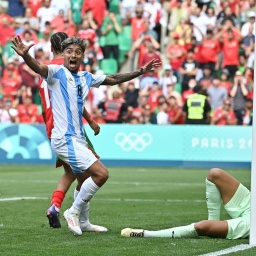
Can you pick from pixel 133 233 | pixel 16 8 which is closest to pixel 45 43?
pixel 16 8

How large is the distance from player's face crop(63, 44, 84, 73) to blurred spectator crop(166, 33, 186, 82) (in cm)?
1732

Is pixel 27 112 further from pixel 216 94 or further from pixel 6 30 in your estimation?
pixel 216 94

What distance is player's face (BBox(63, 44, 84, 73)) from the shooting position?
993 centimetres

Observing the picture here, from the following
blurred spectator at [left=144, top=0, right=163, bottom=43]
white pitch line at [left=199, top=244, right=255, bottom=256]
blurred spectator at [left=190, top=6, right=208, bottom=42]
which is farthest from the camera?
blurred spectator at [left=144, top=0, right=163, bottom=43]

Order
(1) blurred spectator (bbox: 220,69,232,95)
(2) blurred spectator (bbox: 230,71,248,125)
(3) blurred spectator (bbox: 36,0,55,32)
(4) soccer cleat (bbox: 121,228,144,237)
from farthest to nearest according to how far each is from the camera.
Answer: (3) blurred spectator (bbox: 36,0,55,32)
(1) blurred spectator (bbox: 220,69,232,95)
(2) blurred spectator (bbox: 230,71,248,125)
(4) soccer cleat (bbox: 121,228,144,237)

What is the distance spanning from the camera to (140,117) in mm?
25484

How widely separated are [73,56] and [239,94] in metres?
16.1

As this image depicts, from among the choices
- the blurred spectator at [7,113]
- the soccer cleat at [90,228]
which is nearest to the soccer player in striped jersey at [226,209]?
the soccer cleat at [90,228]

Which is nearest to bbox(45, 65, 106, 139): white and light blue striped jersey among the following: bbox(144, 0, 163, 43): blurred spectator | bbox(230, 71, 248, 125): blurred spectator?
bbox(230, 71, 248, 125): blurred spectator

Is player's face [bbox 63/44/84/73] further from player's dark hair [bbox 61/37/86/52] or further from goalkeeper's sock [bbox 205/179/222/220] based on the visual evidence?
goalkeeper's sock [bbox 205/179/222/220]

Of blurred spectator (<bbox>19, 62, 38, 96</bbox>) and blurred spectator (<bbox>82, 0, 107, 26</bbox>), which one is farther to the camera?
blurred spectator (<bbox>82, 0, 107, 26</bbox>)

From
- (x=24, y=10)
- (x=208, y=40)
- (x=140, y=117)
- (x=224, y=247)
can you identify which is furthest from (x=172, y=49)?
(x=224, y=247)

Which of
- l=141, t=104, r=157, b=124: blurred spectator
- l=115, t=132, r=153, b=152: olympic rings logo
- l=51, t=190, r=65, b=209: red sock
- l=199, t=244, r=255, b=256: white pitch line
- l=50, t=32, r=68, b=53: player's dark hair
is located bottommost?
l=115, t=132, r=153, b=152: olympic rings logo

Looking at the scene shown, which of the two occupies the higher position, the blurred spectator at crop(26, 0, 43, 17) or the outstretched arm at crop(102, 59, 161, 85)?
the outstretched arm at crop(102, 59, 161, 85)
